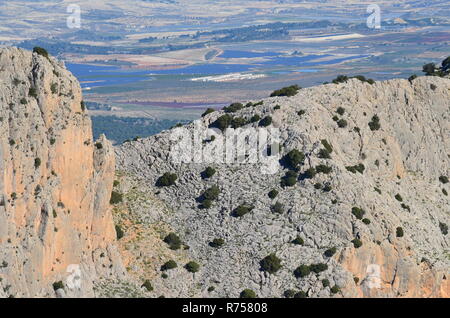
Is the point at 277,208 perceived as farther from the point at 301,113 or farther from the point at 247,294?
the point at 301,113

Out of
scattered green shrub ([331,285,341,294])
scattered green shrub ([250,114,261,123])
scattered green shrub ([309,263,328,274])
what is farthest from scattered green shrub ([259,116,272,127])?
scattered green shrub ([331,285,341,294])

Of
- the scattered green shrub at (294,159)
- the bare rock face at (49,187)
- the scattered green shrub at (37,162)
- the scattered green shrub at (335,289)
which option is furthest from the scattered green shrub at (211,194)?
the scattered green shrub at (37,162)

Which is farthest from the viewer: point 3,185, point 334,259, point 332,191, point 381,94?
point 381,94

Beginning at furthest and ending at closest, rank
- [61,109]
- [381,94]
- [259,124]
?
1. [381,94]
2. [259,124]
3. [61,109]

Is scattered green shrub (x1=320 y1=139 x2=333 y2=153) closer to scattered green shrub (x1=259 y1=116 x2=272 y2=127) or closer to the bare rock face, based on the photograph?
scattered green shrub (x1=259 y1=116 x2=272 y2=127)

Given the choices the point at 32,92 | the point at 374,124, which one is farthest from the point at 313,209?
the point at 32,92

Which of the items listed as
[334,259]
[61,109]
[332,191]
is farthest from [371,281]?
[61,109]
